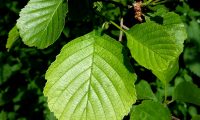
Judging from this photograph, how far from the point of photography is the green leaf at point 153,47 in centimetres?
109

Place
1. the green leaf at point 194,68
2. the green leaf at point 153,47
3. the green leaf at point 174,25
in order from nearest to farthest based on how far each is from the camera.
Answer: the green leaf at point 153,47, the green leaf at point 174,25, the green leaf at point 194,68

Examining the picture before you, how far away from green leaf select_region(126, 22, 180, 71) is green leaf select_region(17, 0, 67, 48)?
0.24 meters

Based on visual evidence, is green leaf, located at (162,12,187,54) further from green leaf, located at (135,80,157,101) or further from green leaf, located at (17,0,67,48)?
green leaf, located at (135,80,157,101)

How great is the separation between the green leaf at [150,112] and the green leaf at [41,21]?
0.51 meters

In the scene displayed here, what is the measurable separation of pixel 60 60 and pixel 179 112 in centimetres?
212

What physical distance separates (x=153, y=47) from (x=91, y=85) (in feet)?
0.77

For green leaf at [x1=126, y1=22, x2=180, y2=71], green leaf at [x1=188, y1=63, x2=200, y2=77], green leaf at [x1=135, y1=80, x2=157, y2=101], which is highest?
green leaf at [x1=126, y1=22, x2=180, y2=71]

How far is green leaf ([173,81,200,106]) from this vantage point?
1.67m

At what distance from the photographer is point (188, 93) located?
168cm

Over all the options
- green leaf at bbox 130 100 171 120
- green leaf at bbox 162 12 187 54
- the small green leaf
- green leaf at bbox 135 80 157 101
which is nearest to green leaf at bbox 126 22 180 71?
green leaf at bbox 162 12 187 54

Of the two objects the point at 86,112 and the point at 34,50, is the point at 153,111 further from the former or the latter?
the point at 34,50

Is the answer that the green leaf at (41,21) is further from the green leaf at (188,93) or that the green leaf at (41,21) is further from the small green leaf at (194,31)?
the small green leaf at (194,31)

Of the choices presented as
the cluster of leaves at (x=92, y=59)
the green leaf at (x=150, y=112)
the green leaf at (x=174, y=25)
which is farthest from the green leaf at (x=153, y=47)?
the green leaf at (x=150, y=112)

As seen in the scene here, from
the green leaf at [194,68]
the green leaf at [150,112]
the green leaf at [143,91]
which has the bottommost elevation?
the green leaf at [194,68]
